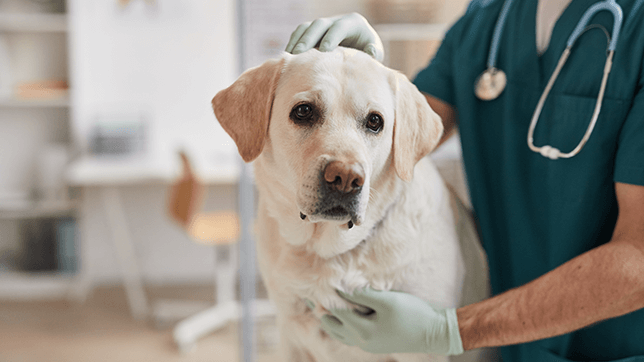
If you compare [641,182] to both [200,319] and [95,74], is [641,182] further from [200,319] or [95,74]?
[95,74]

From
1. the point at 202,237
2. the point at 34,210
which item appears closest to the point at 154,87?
the point at 34,210

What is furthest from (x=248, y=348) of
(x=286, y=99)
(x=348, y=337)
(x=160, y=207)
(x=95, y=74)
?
(x=95, y=74)

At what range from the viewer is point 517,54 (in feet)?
2.48

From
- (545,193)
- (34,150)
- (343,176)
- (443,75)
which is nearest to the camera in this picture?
(343,176)

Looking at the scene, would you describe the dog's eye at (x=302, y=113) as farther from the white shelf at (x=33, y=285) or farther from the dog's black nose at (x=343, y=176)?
the white shelf at (x=33, y=285)

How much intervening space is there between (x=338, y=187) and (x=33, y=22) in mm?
3468

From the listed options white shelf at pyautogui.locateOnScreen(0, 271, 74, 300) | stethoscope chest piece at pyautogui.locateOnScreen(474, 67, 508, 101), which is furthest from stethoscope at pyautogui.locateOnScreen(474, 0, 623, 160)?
white shelf at pyautogui.locateOnScreen(0, 271, 74, 300)

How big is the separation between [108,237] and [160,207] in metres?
0.43

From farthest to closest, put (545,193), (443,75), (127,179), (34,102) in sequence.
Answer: (34,102) < (127,179) < (443,75) < (545,193)

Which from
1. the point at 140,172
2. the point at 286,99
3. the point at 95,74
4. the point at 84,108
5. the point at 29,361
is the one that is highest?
the point at 286,99

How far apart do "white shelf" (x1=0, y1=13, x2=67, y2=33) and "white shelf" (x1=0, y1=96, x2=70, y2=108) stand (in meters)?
0.47

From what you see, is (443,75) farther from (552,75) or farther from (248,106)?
(248,106)

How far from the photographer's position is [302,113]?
1.89 feet

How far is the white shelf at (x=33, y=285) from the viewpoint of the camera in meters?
3.21
